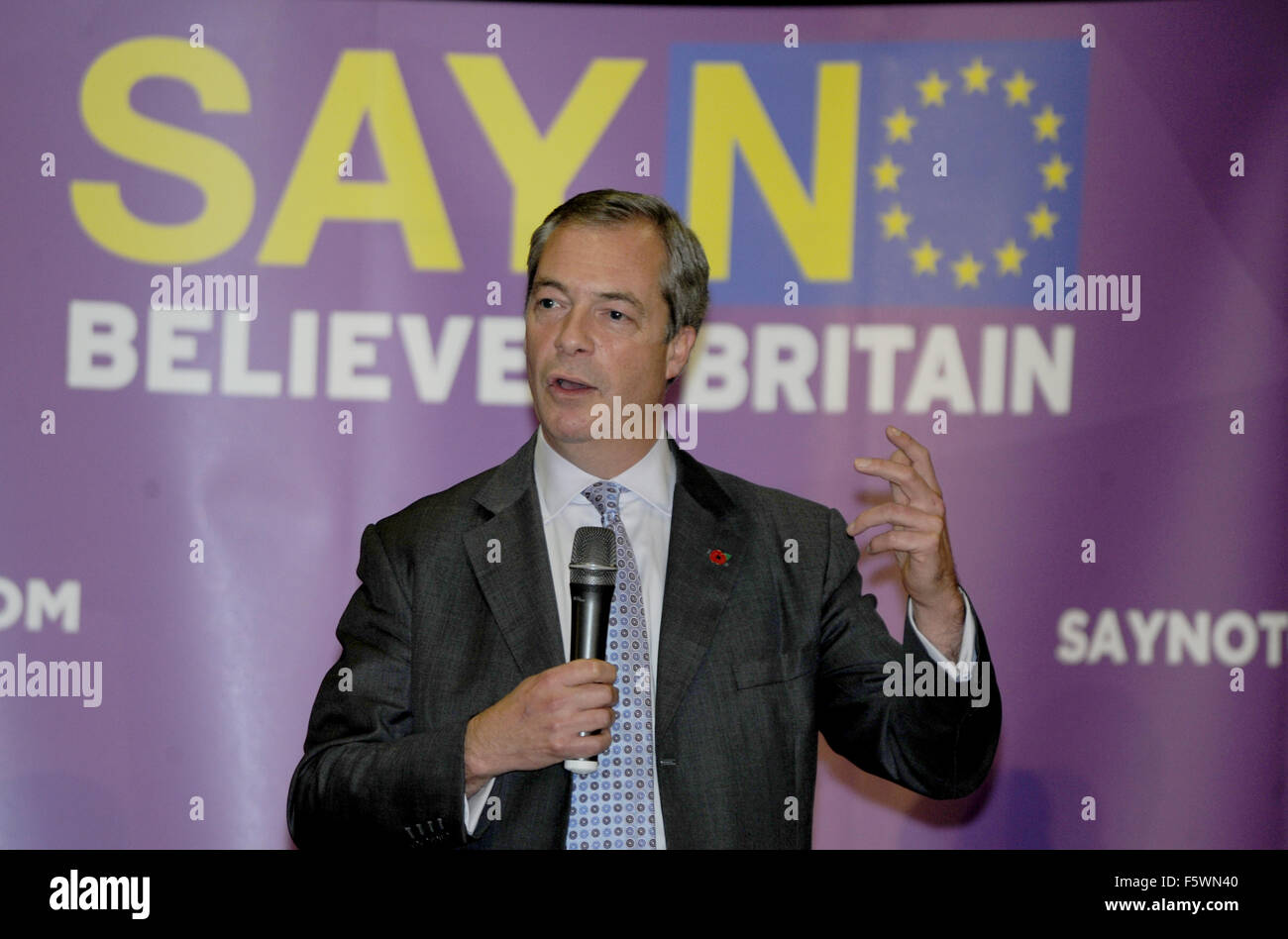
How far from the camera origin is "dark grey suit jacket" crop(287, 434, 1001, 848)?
2.52 meters

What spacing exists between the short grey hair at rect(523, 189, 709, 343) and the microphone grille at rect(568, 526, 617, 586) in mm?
723

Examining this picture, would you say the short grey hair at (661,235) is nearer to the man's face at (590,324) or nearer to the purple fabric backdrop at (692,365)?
the man's face at (590,324)

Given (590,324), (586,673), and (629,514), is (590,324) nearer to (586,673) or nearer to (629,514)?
(629,514)

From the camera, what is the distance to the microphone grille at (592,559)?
7.73 feet

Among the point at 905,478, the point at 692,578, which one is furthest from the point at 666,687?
the point at 905,478

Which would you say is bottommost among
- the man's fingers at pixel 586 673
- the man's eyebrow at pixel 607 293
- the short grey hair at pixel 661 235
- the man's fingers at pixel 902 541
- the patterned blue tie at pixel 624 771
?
the patterned blue tie at pixel 624 771

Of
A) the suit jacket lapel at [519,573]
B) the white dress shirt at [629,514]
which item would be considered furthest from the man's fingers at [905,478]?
the suit jacket lapel at [519,573]

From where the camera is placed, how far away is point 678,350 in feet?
10.2

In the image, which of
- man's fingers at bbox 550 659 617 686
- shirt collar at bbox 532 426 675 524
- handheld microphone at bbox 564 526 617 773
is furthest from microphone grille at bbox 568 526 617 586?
shirt collar at bbox 532 426 675 524

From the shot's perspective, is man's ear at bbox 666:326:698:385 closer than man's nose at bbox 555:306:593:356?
No

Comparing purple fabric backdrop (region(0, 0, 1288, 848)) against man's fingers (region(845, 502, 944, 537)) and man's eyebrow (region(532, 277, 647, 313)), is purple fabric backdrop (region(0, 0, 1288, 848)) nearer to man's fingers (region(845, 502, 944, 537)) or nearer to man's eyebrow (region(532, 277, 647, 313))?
man's eyebrow (region(532, 277, 647, 313))

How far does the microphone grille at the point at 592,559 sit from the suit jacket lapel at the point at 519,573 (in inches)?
10.2

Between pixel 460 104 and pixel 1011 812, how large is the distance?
112 inches
